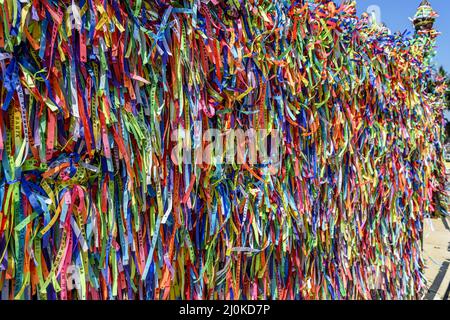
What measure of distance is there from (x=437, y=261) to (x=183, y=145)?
10.2 ft

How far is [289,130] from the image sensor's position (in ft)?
3.87

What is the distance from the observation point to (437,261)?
118 inches

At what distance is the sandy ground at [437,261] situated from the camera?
2.37 metres

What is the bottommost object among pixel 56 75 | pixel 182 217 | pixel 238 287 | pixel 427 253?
pixel 427 253

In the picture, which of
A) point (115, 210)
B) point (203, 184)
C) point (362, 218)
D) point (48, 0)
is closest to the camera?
point (48, 0)

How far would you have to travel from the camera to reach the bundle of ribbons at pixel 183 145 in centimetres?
72

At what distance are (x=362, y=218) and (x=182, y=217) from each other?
3.35ft

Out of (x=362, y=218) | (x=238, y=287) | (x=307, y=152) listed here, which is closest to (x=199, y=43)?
(x=307, y=152)

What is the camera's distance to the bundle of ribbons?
2.35ft

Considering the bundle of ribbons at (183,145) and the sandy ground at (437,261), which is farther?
the sandy ground at (437,261)

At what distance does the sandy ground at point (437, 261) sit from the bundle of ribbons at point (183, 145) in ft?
3.98

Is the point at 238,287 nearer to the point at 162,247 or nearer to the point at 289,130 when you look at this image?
the point at 162,247

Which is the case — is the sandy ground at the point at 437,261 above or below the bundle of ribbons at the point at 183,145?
below

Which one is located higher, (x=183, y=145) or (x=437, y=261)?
(x=183, y=145)
